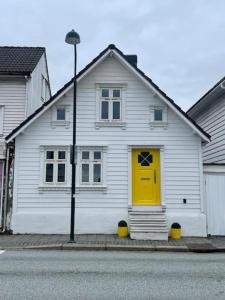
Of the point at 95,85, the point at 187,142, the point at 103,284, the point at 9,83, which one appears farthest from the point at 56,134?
the point at 103,284

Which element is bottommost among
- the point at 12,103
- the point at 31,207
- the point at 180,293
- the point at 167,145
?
the point at 180,293

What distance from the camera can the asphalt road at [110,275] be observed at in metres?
6.56

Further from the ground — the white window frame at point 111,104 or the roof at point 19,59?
the roof at point 19,59

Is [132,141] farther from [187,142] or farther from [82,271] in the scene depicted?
[82,271]

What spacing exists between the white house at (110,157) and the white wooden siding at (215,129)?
3545mm

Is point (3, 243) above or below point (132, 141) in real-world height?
below

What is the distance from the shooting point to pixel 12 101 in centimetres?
1738

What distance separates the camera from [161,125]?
15.5m

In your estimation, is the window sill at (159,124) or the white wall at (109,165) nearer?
the white wall at (109,165)

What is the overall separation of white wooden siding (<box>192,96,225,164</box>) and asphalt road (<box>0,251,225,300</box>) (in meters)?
8.32

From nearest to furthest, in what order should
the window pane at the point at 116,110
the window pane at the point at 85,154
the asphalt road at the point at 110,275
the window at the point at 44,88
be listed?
the asphalt road at the point at 110,275 < the window pane at the point at 85,154 < the window pane at the point at 116,110 < the window at the point at 44,88

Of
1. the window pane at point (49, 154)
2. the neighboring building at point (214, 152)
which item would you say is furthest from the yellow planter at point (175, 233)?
the window pane at point (49, 154)

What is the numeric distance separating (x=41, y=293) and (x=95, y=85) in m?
10.6

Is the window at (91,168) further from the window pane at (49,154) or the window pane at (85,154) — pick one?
the window pane at (49,154)
